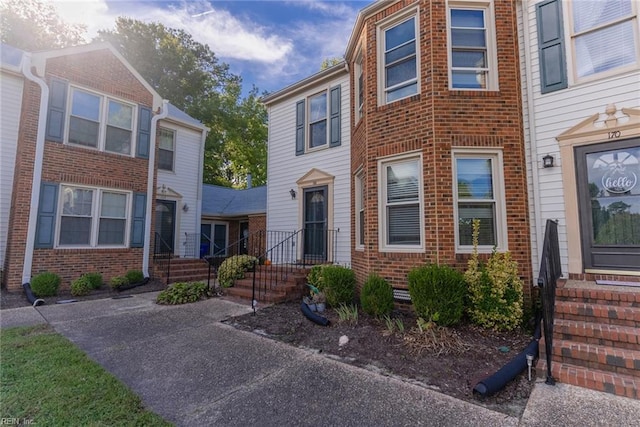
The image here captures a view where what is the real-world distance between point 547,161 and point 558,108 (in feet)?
3.06

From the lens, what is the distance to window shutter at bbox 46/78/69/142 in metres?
8.09

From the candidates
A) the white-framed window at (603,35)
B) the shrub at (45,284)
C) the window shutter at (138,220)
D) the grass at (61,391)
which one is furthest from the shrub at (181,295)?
the white-framed window at (603,35)

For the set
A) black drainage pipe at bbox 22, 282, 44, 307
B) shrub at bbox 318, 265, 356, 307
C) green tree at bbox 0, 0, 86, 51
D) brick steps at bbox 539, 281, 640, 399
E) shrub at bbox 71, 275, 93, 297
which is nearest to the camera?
brick steps at bbox 539, 281, 640, 399

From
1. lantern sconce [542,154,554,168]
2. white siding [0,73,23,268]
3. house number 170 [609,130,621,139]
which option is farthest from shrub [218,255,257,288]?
house number 170 [609,130,621,139]

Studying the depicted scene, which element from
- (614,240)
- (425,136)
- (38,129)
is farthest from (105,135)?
(614,240)

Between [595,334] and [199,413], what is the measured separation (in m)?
4.21

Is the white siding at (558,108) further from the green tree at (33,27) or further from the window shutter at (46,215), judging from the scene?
the green tree at (33,27)

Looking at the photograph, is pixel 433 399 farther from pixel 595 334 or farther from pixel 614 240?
pixel 614 240

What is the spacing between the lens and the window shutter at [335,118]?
862 cm

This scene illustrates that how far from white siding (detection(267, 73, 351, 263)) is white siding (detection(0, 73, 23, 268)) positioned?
6.72 metres

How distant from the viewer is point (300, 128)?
959 cm

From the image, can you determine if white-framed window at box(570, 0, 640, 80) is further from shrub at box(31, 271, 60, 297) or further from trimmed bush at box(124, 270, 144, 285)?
shrub at box(31, 271, 60, 297)

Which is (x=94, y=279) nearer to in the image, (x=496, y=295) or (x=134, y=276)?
(x=134, y=276)

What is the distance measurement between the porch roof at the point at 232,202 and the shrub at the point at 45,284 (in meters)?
6.49
